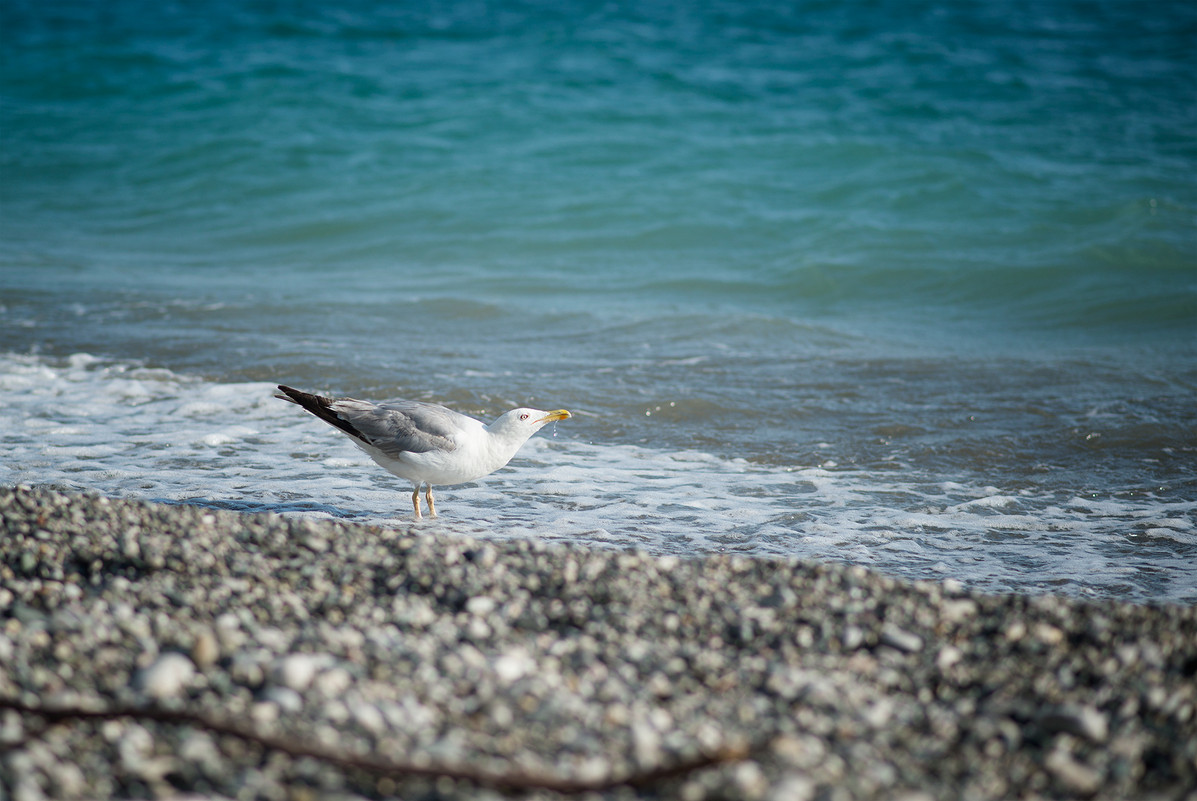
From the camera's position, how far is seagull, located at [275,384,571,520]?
4961mm

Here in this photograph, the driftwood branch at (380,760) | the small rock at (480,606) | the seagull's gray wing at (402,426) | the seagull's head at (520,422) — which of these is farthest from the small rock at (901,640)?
the seagull's gray wing at (402,426)

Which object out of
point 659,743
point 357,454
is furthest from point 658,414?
point 659,743

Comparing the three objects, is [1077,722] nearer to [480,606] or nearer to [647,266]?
[480,606]

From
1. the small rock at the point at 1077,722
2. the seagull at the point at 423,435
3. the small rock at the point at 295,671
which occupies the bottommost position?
the small rock at the point at 1077,722

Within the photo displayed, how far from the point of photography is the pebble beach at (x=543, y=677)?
98.4 inches

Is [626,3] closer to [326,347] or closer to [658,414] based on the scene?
[326,347]

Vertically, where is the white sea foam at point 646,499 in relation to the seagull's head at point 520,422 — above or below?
below

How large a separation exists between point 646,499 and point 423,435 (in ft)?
4.63

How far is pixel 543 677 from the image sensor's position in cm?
296

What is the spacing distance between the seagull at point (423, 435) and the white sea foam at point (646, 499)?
0.36 m

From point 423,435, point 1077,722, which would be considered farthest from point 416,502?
point 1077,722

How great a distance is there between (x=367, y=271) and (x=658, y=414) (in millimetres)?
7386

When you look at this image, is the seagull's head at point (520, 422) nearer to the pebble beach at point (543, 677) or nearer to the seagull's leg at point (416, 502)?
Result: the seagull's leg at point (416, 502)

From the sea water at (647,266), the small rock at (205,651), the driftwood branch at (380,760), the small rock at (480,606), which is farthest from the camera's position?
the sea water at (647,266)
